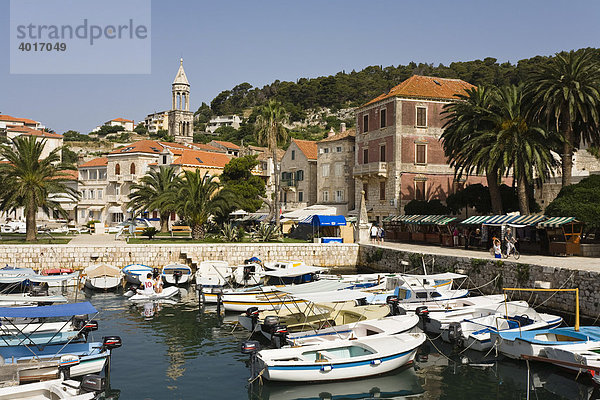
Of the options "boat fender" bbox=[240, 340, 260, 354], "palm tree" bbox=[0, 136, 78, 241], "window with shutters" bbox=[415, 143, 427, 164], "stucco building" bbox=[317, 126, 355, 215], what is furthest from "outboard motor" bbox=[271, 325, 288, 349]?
"stucco building" bbox=[317, 126, 355, 215]

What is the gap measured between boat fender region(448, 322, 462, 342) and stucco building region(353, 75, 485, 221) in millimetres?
31819

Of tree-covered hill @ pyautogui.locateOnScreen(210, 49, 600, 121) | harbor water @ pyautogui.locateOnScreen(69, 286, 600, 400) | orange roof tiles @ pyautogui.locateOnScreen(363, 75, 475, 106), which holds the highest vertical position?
tree-covered hill @ pyautogui.locateOnScreen(210, 49, 600, 121)

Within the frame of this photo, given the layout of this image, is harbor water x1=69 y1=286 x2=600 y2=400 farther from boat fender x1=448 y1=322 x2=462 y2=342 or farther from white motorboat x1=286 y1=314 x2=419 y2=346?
white motorboat x1=286 y1=314 x2=419 y2=346

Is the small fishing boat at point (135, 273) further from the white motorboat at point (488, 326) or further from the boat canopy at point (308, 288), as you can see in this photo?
the white motorboat at point (488, 326)

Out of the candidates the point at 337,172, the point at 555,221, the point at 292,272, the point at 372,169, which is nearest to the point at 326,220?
the point at 372,169

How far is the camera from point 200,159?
244 feet

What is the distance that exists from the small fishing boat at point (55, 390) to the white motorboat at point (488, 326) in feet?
42.8

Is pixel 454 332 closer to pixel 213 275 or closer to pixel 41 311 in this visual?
pixel 41 311

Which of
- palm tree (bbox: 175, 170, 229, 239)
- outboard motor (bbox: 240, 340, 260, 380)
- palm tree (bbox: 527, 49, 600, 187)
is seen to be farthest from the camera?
palm tree (bbox: 175, 170, 229, 239)

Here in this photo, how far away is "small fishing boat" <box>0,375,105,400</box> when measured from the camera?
12.0 m

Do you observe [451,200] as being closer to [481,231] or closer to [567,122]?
[481,231]

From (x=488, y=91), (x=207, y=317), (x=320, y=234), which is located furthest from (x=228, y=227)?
(x=488, y=91)

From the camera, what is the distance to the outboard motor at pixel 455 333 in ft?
65.1

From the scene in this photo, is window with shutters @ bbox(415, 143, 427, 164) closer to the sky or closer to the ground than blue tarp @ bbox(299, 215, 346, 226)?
closer to the sky
